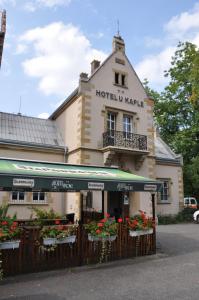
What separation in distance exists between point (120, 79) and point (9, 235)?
1526 cm

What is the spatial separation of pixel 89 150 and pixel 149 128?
545 centimetres

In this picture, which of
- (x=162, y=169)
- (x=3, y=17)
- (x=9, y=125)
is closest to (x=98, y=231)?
(x=3, y=17)

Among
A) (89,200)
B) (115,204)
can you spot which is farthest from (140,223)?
(115,204)

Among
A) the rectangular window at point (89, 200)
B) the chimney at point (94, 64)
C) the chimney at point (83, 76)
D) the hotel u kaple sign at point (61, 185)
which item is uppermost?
the chimney at point (94, 64)

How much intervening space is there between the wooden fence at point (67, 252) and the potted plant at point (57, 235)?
0.16m

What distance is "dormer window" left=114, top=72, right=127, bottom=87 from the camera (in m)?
20.1

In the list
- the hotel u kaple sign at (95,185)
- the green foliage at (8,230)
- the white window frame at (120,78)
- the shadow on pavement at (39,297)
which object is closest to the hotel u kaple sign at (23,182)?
the green foliage at (8,230)

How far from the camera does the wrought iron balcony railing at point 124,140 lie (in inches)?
716

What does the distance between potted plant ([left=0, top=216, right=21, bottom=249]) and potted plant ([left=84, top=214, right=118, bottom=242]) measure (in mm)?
2119

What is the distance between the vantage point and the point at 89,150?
1769 cm

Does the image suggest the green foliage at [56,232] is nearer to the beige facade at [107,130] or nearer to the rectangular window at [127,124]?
the beige facade at [107,130]

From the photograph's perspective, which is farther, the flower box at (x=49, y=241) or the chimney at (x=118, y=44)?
the chimney at (x=118, y=44)

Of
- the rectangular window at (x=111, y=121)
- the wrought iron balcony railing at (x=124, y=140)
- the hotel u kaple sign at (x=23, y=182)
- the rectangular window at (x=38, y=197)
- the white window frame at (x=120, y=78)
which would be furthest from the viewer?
the white window frame at (x=120, y=78)

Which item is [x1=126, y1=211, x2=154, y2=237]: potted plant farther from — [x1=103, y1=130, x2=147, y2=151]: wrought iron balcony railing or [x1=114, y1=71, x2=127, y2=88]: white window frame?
[x1=114, y1=71, x2=127, y2=88]: white window frame
